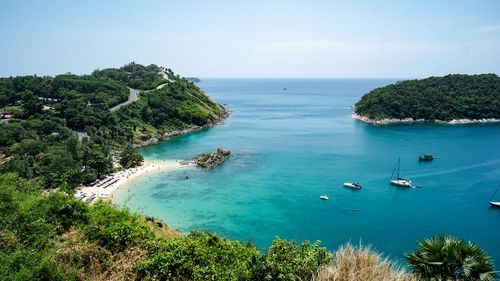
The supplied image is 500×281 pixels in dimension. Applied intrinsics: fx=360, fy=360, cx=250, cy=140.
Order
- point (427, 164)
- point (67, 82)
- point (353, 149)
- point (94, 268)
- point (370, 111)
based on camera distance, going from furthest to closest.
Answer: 1. point (370, 111)
2. point (67, 82)
3. point (353, 149)
4. point (427, 164)
5. point (94, 268)

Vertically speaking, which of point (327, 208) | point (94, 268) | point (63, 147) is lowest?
point (327, 208)

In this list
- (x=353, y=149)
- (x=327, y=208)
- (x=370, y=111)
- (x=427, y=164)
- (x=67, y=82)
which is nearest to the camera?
(x=327, y=208)

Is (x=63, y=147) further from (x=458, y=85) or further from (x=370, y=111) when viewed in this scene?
(x=458, y=85)

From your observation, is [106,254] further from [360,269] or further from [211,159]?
[211,159]

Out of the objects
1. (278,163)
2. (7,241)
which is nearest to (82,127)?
(278,163)

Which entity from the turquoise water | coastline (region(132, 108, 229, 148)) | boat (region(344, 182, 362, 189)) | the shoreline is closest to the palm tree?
the turquoise water

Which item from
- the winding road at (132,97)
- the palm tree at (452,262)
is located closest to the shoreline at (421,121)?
the winding road at (132,97)
